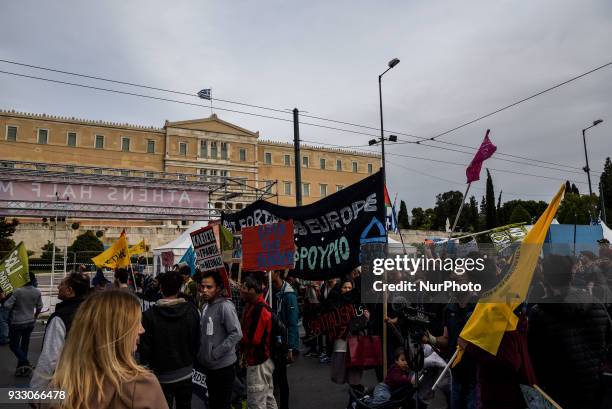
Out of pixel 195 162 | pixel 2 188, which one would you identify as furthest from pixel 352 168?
pixel 2 188

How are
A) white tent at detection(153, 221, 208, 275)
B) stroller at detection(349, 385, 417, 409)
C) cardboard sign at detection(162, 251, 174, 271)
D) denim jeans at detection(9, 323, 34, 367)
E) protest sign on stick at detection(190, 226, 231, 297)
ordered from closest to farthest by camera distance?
stroller at detection(349, 385, 417, 409) < protest sign on stick at detection(190, 226, 231, 297) < denim jeans at detection(9, 323, 34, 367) < cardboard sign at detection(162, 251, 174, 271) < white tent at detection(153, 221, 208, 275)

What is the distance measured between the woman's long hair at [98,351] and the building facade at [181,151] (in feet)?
151

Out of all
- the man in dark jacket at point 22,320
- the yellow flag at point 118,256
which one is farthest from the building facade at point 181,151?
the man in dark jacket at point 22,320

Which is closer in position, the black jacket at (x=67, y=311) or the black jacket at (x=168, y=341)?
the black jacket at (x=67, y=311)

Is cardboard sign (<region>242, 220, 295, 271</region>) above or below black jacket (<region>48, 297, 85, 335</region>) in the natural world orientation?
above

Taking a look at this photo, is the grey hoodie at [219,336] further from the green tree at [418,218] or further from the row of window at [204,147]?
the green tree at [418,218]

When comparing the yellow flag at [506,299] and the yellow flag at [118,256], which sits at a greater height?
the yellow flag at [118,256]

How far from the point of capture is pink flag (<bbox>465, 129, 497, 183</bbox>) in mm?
5582

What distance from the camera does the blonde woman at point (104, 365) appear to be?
1.62m

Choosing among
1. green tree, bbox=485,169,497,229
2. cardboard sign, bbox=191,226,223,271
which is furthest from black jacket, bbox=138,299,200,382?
green tree, bbox=485,169,497,229

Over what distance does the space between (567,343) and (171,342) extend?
10.4ft

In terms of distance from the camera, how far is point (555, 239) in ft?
43.8

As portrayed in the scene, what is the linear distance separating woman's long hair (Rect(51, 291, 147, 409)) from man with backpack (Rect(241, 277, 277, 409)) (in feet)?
8.36

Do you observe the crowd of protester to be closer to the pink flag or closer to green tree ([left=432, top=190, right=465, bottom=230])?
the pink flag
